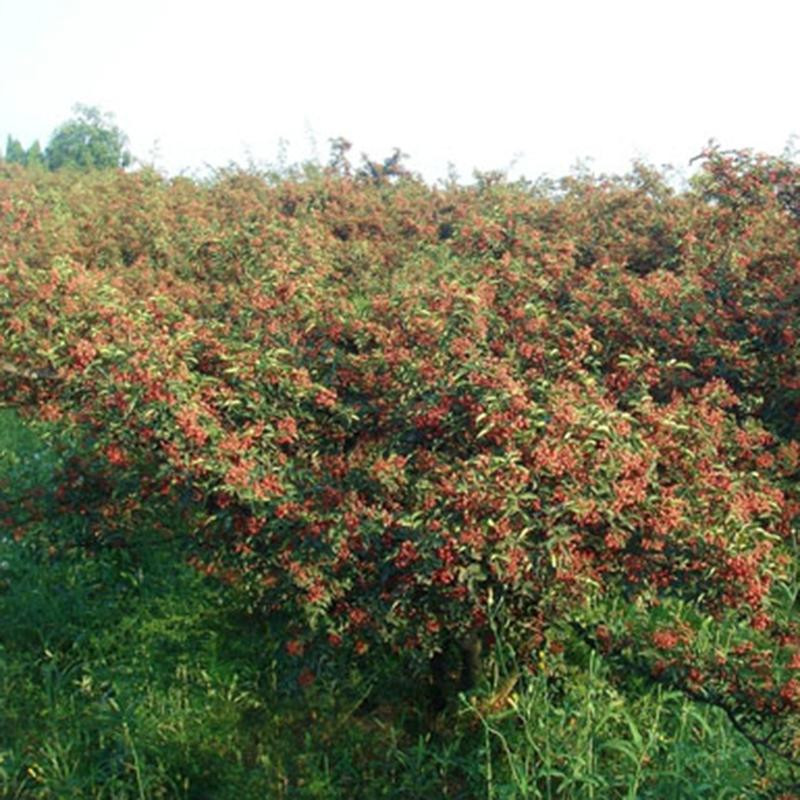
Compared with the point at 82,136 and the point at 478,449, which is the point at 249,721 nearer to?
the point at 478,449

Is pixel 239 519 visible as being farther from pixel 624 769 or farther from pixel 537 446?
pixel 624 769

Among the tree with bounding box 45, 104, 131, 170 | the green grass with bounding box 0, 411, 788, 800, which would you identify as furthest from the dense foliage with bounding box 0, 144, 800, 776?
the tree with bounding box 45, 104, 131, 170

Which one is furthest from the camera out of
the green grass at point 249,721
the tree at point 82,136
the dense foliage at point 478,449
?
the tree at point 82,136

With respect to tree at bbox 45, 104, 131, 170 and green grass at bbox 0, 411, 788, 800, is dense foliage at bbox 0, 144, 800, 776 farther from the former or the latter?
tree at bbox 45, 104, 131, 170

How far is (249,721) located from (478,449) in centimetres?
156

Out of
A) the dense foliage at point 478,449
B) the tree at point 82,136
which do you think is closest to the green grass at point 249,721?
the dense foliage at point 478,449

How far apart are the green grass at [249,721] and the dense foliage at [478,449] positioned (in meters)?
0.22

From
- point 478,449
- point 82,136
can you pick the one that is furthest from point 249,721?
point 82,136

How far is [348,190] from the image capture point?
1134 centimetres

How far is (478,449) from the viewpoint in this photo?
163 inches

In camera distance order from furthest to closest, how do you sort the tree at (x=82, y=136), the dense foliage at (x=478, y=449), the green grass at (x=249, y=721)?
the tree at (x=82, y=136)
the green grass at (x=249, y=721)
the dense foliage at (x=478, y=449)

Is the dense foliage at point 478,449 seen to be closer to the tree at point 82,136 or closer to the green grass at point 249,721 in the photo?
the green grass at point 249,721

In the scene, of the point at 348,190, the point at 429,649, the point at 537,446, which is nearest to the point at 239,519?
the point at 429,649

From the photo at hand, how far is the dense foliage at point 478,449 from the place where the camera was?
3760 millimetres
